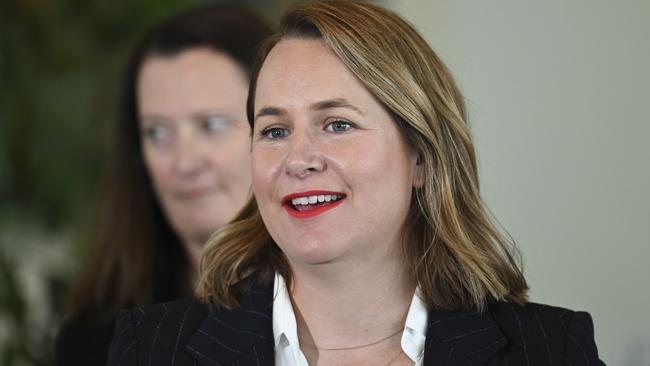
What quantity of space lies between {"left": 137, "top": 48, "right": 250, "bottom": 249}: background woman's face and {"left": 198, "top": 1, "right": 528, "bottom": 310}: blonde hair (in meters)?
0.94

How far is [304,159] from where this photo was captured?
7.63 ft

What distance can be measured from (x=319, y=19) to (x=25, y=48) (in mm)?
2494

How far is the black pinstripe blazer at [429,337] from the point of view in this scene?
2424mm

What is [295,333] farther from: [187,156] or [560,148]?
[187,156]

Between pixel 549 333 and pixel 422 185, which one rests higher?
pixel 422 185

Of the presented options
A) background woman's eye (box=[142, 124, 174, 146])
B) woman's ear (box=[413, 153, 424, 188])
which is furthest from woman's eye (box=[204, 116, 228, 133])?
woman's ear (box=[413, 153, 424, 188])

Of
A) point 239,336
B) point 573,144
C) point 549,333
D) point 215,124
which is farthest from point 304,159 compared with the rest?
point 215,124

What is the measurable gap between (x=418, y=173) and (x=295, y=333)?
16.7 inches

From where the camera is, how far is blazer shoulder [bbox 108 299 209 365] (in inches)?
97.0

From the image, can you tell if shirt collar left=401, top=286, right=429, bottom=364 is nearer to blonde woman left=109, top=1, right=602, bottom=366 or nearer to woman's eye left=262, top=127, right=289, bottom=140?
blonde woman left=109, top=1, right=602, bottom=366

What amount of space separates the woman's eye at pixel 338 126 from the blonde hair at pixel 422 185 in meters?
0.08

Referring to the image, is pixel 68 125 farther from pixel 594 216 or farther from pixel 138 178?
pixel 594 216

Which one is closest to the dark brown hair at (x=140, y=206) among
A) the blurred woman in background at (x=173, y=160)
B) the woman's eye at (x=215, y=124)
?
the blurred woman in background at (x=173, y=160)

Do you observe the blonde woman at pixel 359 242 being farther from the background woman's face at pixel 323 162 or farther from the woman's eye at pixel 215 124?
the woman's eye at pixel 215 124
